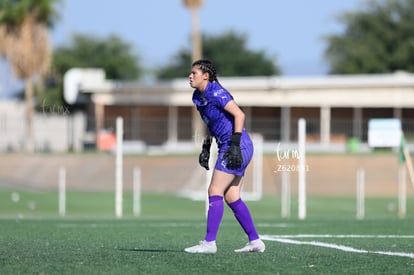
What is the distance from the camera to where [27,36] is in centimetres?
5725

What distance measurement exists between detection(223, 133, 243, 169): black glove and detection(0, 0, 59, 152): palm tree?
150ft

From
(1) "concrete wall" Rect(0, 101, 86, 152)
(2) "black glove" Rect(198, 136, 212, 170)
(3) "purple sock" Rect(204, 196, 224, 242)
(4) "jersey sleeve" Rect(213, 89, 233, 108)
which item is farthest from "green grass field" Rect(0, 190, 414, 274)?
(1) "concrete wall" Rect(0, 101, 86, 152)

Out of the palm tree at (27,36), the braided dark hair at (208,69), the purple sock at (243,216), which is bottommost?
the purple sock at (243,216)

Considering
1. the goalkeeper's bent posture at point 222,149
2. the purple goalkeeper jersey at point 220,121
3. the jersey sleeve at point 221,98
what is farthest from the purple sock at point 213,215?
the jersey sleeve at point 221,98

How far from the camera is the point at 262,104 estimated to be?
57.8 m

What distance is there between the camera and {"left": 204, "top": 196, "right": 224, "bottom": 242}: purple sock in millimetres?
11688

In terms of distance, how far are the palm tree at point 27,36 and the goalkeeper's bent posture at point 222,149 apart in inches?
1778

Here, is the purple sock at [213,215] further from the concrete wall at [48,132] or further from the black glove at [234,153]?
the concrete wall at [48,132]

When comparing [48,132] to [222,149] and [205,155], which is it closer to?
[205,155]

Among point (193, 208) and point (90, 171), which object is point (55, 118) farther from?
point (193, 208)

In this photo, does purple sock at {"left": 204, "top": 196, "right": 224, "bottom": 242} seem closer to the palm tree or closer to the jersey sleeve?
the jersey sleeve

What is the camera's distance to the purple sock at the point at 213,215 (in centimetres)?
1169

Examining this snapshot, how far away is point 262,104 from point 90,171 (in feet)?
46.9

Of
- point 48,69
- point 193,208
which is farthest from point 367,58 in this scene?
point 193,208
